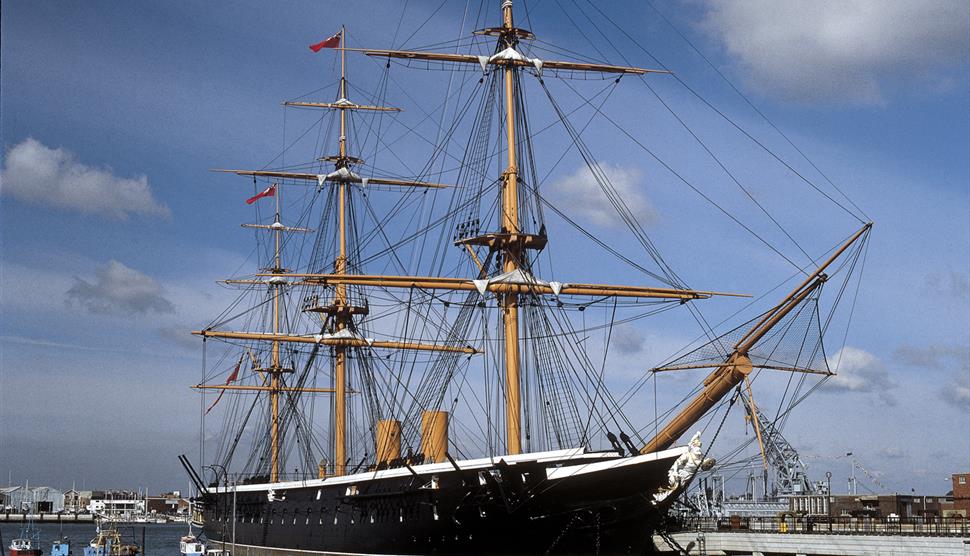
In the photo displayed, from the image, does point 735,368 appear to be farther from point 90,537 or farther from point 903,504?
point 90,537

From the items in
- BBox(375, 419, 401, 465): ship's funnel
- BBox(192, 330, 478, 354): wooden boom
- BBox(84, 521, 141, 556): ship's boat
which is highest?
BBox(192, 330, 478, 354): wooden boom

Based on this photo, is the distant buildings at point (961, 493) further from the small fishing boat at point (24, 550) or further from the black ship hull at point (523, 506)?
the small fishing boat at point (24, 550)

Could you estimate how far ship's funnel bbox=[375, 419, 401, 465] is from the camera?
2020 inches

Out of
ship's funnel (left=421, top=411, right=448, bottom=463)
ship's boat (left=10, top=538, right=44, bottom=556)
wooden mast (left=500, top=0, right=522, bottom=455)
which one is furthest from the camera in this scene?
ship's boat (left=10, top=538, right=44, bottom=556)

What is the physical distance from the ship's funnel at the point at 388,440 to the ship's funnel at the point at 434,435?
94.0 inches

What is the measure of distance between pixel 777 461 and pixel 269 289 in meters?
40.3

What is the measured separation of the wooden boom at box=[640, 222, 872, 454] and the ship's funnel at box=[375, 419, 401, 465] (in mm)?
15202

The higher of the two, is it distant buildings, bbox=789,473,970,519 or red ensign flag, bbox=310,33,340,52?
red ensign flag, bbox=310,33,340,52

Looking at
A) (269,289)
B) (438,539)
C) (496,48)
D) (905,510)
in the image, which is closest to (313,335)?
(269,289)

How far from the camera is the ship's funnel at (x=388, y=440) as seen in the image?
51312 millimetres

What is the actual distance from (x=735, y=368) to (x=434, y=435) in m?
15.0

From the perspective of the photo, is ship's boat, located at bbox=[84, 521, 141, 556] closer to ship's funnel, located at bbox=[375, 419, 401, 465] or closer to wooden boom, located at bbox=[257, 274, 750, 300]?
ship's funnel, located at bbox=[375, 419, 401, 465]

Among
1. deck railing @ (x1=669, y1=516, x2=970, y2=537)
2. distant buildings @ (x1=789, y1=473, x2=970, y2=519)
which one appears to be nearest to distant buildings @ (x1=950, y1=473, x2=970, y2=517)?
distant buildings @ (x1=789, y1=473, x2=970, y2=519)

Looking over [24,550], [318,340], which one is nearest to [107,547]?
[24,550]
